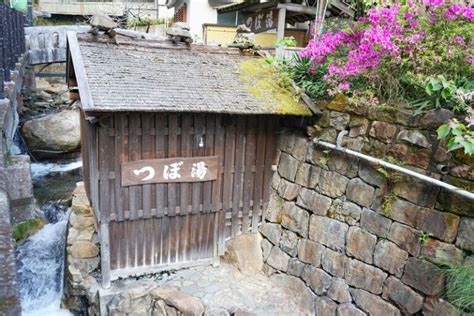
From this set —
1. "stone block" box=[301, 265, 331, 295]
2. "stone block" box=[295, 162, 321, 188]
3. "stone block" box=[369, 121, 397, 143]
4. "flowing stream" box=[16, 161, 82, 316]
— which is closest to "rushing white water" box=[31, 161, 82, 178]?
"flowing stream" box=[16, 161, 82, 316]

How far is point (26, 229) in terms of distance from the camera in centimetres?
925

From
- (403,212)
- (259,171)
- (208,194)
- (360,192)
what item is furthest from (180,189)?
(403,212)

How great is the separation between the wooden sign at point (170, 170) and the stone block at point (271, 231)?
1.52 meters

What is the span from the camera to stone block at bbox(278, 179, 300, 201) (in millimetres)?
6641

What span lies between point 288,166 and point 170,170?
214cm

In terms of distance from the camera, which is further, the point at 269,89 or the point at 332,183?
the point at 269,89

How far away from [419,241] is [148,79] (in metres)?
4.44

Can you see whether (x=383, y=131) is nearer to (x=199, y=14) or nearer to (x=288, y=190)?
(x=288, y=190)

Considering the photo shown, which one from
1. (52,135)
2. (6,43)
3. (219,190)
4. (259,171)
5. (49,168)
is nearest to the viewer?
(219,190)

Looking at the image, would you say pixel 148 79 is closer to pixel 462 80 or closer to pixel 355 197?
pixel 355 197

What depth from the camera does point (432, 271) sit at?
4.53m

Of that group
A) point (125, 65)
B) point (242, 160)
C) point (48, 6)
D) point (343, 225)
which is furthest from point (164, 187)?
point (48, 6)

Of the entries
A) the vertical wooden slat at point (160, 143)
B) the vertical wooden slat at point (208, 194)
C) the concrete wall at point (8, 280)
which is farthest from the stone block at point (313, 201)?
the concrete wall at point (8, 280)

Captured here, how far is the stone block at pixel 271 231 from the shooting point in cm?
696
